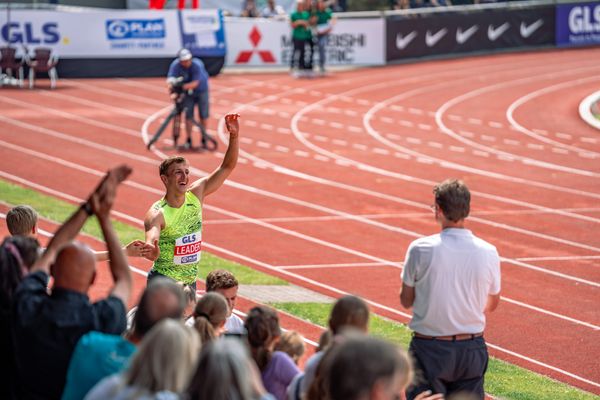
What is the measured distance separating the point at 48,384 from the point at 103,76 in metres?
29.7

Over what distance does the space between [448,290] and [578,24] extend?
3851 centimetres

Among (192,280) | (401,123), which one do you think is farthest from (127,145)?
(192,280)

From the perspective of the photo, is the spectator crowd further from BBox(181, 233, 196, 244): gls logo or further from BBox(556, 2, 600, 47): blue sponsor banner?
BBox(556, 2, 600, 47): blue sponsor banner

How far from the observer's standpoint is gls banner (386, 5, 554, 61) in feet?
128

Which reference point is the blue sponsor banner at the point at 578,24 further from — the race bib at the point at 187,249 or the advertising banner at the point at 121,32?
the race bib at the point at 187,249

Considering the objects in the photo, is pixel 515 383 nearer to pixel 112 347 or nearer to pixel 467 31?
pixel 112 347

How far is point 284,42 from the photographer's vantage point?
1464 inches

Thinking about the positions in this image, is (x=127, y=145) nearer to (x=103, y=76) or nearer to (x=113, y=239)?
(x=103, y=76)

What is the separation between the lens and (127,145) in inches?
1027

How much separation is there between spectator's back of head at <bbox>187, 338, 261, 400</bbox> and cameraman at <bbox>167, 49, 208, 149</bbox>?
2008cm

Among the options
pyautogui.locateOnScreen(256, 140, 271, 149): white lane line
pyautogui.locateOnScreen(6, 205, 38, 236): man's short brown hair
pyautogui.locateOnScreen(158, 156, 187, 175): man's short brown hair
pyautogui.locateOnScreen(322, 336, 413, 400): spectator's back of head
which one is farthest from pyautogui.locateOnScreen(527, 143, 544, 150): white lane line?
pyautogui.locateOnScreen(322, 336, 413, 400): spectator's back of head

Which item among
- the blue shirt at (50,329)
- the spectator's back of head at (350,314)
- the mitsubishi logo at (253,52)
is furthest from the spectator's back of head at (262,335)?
the mitsubishi logo at (253,52)

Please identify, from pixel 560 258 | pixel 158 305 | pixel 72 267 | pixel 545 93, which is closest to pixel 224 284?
pixel 72 267

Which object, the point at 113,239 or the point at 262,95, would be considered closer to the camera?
the point at 113,239
